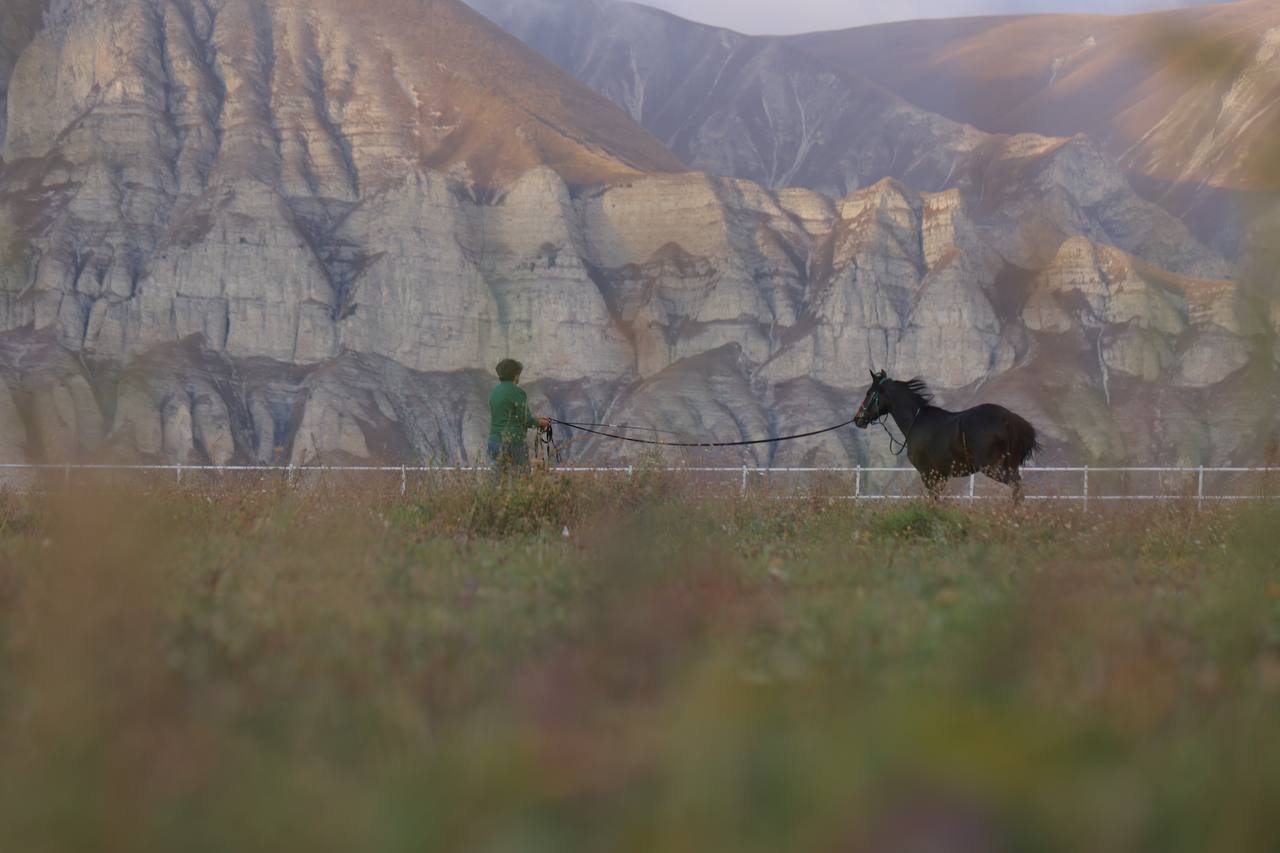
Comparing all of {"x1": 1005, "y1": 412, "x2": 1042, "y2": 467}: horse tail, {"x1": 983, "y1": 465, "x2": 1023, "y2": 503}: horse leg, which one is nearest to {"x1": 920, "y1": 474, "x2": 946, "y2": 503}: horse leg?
{"x1": 983, "y1": 465, "x2": 1023, "y2": 503}: horse leg

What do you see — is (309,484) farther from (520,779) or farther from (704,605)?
(520,779)

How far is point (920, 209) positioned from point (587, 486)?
11394cm

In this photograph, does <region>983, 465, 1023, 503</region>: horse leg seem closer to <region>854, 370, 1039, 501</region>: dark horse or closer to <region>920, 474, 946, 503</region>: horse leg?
<region>854, 370, 1039, 501</region>: dark horse

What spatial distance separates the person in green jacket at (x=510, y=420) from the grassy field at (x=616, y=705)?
6.20m

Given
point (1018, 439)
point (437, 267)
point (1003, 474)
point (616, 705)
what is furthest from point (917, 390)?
point (437, 267)

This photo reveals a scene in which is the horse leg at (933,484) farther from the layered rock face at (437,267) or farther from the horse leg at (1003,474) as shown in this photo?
the layered rock face at (437,267)

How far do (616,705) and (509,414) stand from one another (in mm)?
10570

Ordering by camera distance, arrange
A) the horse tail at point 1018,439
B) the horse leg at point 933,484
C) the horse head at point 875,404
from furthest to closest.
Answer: the horse head at point 875,404, the horse tail at point 1018,439, the horse leg at point 933,484

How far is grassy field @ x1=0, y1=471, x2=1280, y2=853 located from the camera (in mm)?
2094

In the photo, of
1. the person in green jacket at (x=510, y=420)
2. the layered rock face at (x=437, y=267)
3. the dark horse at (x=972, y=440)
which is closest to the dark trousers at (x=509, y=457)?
the person in green jacket at (x=510, y=420)

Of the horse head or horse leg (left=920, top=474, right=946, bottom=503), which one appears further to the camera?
the horse head

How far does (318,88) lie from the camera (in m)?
127

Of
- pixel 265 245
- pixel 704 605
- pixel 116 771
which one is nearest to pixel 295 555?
pixel 704 605

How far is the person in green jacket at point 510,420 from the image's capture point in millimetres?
12875
